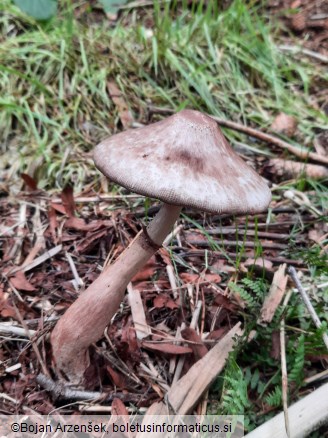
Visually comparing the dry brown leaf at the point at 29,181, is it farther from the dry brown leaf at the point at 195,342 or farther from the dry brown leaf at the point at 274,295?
the dry brown leaf at the point at 274,295

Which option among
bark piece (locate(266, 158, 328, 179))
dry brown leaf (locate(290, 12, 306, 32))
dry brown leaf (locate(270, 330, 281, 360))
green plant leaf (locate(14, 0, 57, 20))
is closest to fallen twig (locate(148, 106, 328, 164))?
bark piece (locate(266, 158, 328, 179))

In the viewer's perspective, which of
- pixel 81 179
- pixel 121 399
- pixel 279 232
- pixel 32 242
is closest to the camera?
pixel 121 399

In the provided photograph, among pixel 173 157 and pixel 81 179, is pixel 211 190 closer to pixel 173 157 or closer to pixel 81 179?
pixel 173 157

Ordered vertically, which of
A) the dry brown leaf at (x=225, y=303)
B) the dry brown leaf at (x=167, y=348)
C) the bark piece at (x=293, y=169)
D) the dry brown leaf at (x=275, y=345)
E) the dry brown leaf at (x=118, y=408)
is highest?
the bark piece at (x=293, y=169)

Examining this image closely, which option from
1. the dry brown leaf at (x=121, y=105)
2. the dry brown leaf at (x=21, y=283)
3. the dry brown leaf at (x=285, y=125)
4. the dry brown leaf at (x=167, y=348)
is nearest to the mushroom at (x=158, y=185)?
the dry brown leaf at (x=167, y=348)

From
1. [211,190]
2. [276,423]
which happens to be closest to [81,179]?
[211,190]

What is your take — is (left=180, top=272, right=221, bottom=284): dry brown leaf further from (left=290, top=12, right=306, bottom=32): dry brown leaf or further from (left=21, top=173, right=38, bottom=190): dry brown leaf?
(left=290, top=12, right=306, bottom=32): dry brown leaf
